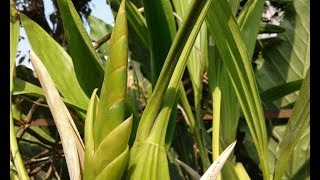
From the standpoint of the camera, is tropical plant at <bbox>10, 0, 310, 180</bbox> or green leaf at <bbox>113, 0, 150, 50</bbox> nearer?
tropical plant at <bbox>10, 0, 310, 180</bbox>

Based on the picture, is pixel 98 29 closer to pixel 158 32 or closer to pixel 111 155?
pixel 158 32

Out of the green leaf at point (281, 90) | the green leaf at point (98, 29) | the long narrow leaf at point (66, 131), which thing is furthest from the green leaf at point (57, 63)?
the green leaf at point (98, 29)

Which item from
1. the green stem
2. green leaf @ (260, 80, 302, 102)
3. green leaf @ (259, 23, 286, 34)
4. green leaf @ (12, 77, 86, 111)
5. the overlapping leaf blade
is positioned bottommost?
green leaf @ (260, 80, 302, 102)

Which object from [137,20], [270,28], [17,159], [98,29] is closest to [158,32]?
[137,20]

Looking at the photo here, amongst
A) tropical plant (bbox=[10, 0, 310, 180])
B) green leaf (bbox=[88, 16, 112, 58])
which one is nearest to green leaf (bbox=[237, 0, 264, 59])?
tropical plant (bbox=[10, 0, 310, 180])

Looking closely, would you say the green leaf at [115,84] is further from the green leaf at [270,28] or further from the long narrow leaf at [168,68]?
the green leaf at [270,28]

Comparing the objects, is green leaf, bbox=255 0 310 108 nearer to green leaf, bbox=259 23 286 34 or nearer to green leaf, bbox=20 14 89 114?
green leaf, bbox=259 23 286 34
